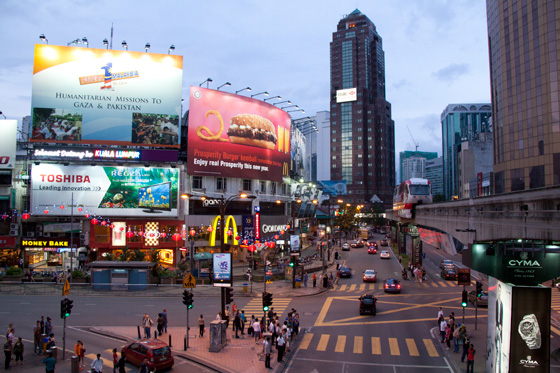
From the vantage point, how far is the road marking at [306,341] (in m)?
23.3

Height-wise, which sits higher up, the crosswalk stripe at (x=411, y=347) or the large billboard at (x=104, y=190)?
the large billboard at (x=104, y=190)

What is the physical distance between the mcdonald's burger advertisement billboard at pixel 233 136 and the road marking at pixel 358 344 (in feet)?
126

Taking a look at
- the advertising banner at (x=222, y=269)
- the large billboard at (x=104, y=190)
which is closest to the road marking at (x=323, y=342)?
the advertising banner at (x=222, y=269)

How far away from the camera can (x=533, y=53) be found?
67125 millimetres

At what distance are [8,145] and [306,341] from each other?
159ft

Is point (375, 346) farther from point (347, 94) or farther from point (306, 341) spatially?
point (347, 94)

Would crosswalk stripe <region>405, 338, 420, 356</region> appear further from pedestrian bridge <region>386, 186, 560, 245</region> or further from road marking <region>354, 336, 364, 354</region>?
pedestrian bridge <region>386, 186, 560, 245</region>

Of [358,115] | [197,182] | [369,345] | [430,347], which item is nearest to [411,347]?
[430,347]

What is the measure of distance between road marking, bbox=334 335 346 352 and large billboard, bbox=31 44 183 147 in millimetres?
39918

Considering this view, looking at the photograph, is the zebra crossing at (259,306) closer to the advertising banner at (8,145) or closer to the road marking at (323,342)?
the road marking at (323,342)

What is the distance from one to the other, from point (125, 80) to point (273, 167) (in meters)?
25.9

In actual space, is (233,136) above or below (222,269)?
above

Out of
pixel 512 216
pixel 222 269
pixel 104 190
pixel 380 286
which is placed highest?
pixel 104 190

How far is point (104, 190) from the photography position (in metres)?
53.2
